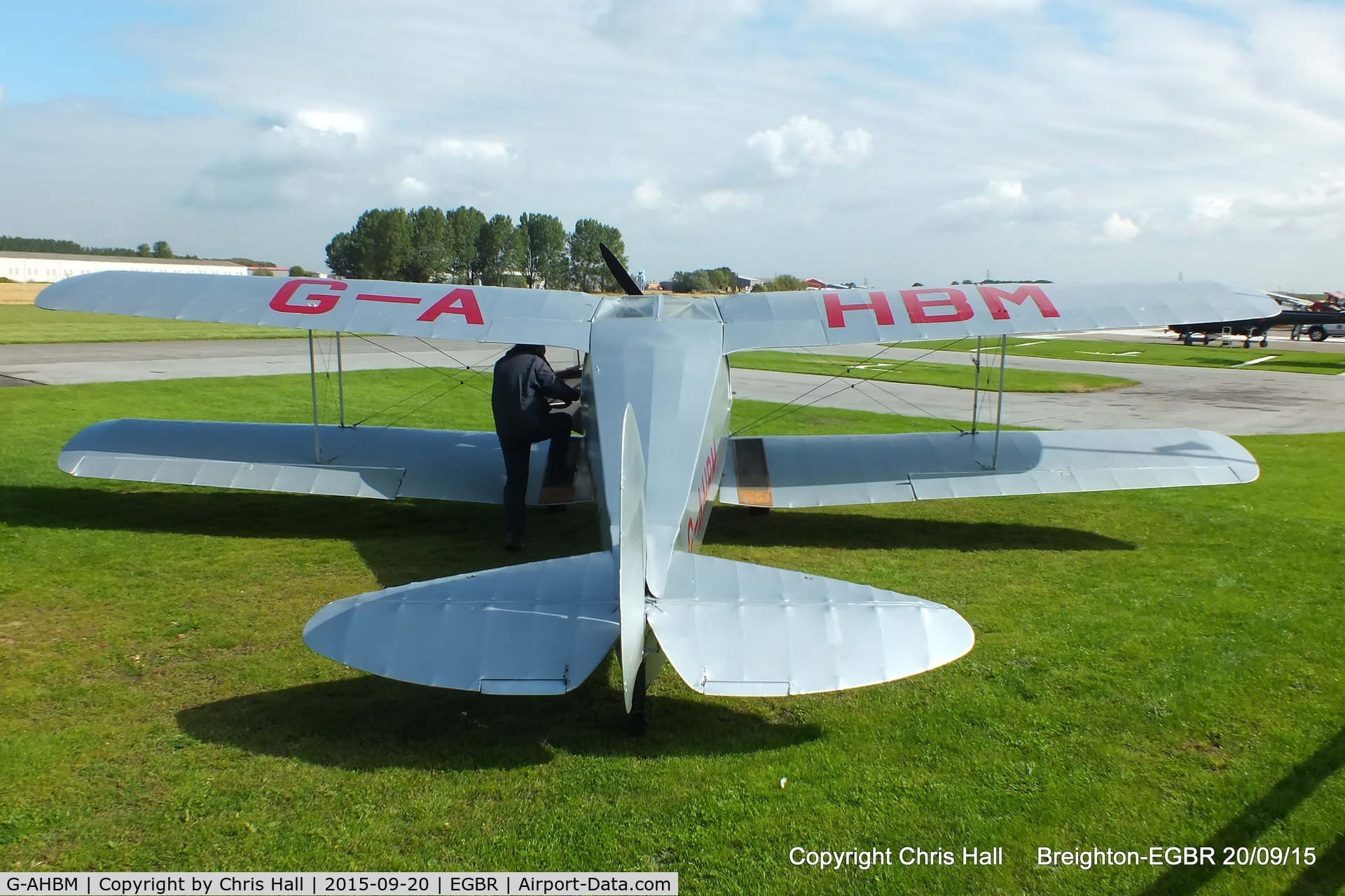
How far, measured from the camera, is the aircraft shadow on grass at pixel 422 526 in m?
7.40

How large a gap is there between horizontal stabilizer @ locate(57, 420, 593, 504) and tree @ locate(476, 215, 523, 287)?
79.6 m

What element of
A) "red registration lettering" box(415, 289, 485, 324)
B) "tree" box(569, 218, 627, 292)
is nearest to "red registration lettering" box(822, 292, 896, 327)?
"red registration lettering" box(415, 289, 485, 324)

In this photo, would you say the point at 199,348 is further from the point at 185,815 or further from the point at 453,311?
the point at 185,815

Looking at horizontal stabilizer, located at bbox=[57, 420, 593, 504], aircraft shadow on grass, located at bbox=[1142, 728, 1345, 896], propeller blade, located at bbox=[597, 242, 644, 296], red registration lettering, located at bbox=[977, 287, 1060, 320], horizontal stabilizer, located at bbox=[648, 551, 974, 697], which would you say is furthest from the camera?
propeller blade, located at bbox=[597, 242, 644, 296]

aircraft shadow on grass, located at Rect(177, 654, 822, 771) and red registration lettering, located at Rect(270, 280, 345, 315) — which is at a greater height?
red registration lettering, located at Rect(270, 280, 345, 315)

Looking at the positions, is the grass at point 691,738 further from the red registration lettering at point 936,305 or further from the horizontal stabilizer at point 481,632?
the red registration lettering at point 936,305

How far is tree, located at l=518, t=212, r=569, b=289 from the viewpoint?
8488cm

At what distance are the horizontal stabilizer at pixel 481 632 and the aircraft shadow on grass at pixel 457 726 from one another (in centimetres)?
69

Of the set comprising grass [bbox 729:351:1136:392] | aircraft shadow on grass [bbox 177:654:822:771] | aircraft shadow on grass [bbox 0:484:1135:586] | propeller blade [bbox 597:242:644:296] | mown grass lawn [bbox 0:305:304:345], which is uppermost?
propeller blade [bbox 597:242:644:296]

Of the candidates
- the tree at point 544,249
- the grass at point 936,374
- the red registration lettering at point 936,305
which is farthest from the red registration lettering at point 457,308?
the tree at point 544,249

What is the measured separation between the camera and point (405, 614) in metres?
3.59

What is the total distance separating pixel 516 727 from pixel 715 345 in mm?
3021

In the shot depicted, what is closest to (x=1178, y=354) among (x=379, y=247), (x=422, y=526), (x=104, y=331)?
(x=422, y=526)

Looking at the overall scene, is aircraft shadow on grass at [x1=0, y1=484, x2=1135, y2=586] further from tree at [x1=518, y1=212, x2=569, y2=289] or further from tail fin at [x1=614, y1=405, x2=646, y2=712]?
tree at [x1=518, y1=212, x2=569, y2=289]
